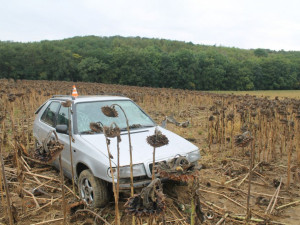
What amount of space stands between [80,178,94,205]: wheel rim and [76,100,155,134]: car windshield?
895mm

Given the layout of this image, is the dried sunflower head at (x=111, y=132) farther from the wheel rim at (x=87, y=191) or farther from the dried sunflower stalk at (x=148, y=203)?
the wheel rim at (x=87, y=191)

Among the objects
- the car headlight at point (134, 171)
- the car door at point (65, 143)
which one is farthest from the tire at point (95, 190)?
the car door at point (65, 143)

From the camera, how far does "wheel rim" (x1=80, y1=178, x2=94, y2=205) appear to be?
4184mm

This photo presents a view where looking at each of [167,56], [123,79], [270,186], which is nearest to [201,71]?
[167,56]

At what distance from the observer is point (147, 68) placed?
6366 cm

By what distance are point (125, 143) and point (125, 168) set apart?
2.19 feet

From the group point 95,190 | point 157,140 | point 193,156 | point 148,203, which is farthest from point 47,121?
point 148,203

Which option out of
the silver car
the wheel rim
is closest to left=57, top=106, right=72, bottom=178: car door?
the silver car

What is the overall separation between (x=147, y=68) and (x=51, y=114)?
192ft

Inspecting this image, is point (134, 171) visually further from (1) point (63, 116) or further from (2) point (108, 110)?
(1) point (63, 116)

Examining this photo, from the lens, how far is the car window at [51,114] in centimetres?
574

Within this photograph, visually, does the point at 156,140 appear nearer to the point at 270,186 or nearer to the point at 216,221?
the point at 216,221

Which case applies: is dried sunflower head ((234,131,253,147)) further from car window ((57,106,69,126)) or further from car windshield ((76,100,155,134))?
car window ((57,106,69,126))

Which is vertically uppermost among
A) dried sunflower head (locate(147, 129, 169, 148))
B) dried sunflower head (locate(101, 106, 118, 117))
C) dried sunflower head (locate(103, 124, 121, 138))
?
dried sunflower head (locate(101, 106, 118, 117))
